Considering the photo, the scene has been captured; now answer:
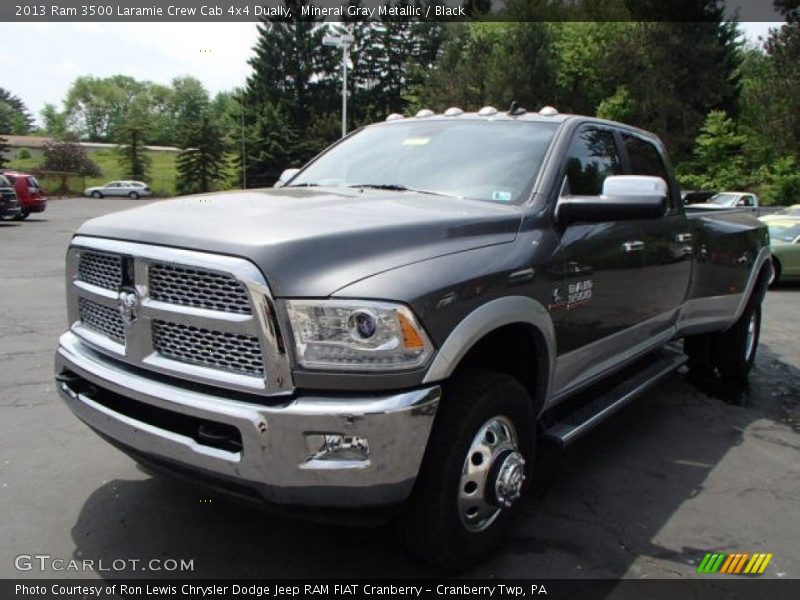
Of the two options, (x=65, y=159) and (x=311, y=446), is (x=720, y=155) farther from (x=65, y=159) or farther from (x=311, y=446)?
(x=65, y=159)

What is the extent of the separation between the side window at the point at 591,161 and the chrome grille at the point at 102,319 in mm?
2280

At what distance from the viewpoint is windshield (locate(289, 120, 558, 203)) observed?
3562mm

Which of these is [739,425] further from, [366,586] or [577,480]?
[366,586]

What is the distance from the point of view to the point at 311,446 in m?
2.36

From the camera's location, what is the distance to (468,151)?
3.82 m

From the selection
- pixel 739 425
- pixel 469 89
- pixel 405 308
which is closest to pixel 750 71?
pixel 469 89

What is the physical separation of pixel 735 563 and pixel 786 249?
38.3 ft

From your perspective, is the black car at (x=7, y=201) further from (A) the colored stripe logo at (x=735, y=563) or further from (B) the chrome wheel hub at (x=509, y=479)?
(A) the colored stripe logo at (x=735, y=563)

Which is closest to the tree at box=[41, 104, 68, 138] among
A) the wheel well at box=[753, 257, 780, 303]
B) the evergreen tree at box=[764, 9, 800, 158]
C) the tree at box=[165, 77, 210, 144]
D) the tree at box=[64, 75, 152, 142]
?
the tree at box=[64, 75, 152, 142]

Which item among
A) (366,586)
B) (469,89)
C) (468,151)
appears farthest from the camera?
(469,89)

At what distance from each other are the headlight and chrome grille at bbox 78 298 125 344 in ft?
3.06

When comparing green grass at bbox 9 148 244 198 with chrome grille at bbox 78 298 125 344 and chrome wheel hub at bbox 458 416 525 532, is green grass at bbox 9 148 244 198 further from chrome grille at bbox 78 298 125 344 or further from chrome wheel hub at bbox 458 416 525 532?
chrome wheel hub at bbox 458 416 525 532

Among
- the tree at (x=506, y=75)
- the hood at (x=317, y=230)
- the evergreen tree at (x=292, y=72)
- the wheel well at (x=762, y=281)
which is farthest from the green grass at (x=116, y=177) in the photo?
the hood at (x=317, y=230)

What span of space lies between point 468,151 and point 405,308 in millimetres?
1664
